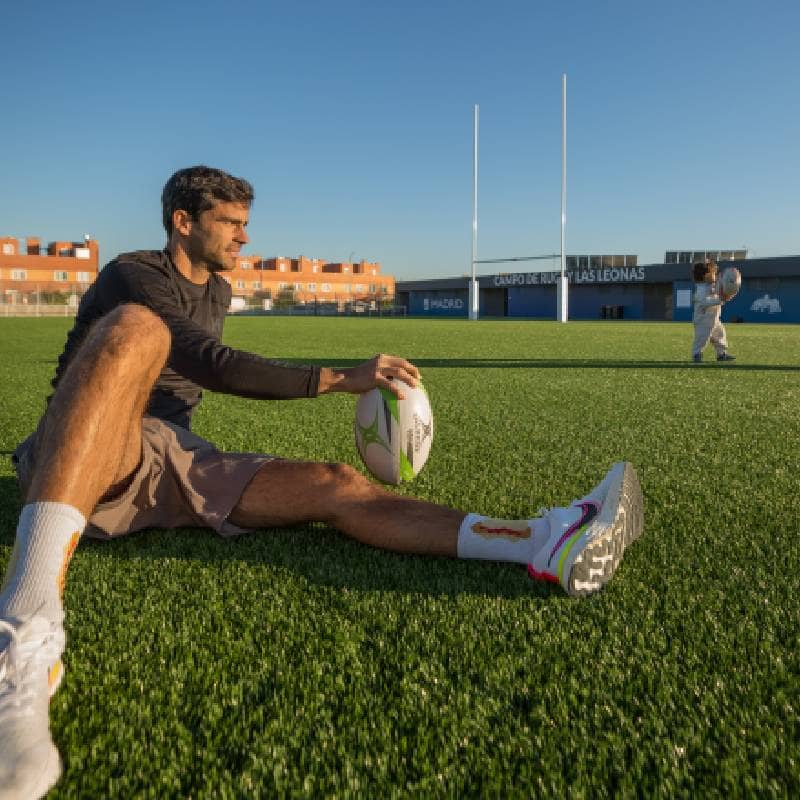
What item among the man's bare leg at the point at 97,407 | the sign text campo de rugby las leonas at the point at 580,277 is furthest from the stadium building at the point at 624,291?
the man's bare leg at the point at 97,407

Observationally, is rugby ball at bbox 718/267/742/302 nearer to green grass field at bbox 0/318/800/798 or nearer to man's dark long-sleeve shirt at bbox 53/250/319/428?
green grass field at bbox 0/318/800/798

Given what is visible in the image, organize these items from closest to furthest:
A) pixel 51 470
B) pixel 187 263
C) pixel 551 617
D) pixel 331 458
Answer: pixel 51 470, pixel 551 617, pixel 187 263, pixel 331 458

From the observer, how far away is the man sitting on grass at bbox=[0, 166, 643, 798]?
5.13 feet

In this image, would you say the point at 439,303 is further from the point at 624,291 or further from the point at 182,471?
the point at 182,471

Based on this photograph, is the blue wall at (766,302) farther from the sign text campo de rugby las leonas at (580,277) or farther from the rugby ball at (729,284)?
the rugby ball at (729,284)

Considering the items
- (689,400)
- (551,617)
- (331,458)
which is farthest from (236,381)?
(689,400)

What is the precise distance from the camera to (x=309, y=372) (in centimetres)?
225

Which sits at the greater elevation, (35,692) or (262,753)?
(35,692)

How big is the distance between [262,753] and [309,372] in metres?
1.17

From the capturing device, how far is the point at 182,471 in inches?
90.1

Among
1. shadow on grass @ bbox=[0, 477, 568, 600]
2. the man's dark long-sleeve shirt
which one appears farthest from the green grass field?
the man's dark long-sleeve shirt

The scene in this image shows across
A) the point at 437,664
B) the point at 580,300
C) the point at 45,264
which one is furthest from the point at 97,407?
the point at 45,264

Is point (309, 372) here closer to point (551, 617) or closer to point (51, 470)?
point (51, 470)

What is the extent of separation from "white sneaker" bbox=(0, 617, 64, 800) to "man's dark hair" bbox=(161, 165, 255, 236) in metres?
1.52
